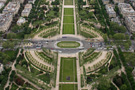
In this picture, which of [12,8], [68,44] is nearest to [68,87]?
[68,44]

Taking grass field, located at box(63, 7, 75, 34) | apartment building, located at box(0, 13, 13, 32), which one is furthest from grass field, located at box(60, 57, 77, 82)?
apartment building, located at box(0, 13, 13, 32)

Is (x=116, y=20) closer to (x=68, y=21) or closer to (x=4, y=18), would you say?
(x=68, y=21)

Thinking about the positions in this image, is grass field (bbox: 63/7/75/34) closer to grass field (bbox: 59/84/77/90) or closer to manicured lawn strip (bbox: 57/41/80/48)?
manicured lawn strip (bbox: 57/41/80/48)

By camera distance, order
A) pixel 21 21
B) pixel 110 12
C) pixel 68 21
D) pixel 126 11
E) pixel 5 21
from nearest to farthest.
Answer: pixel 5 21
pixel 21 21
pixel 68 21
pixel 126 11
pixel 110 12

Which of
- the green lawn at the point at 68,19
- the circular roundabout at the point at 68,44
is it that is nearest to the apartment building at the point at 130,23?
the circular roundabout at the point at 68,44

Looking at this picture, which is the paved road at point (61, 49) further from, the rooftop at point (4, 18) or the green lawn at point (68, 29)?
the rooftop at point (4, 18)

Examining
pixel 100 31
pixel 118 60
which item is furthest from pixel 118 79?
pixel 100 31

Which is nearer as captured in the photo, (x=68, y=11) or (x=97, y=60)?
(x=97, y=60)

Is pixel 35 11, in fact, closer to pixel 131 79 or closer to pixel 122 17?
pixel 122 17
